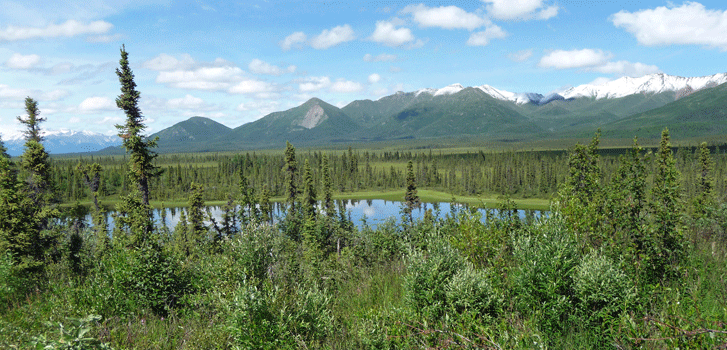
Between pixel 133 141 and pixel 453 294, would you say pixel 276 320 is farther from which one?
pixel 133 141

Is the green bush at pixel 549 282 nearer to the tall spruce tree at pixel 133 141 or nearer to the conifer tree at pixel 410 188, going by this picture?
the tall spruce tree at pixel 133 141

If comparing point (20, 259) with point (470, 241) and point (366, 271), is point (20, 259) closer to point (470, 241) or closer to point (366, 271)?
point (366, 271)

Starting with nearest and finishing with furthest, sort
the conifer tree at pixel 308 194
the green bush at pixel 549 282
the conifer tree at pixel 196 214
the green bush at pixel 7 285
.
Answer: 1. the green bush at pixel 549 282
2. the green bush at pixel 7 285
3. the conifer tree at pixel 196 214
4. the conifer tree at pixel 308 194

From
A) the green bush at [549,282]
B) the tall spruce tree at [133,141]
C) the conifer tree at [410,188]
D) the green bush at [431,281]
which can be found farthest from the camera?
the conifer tree at [410,188]

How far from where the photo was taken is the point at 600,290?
8562 millimetres

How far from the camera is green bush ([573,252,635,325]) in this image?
8336 millimetres

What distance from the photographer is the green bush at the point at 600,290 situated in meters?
8.34

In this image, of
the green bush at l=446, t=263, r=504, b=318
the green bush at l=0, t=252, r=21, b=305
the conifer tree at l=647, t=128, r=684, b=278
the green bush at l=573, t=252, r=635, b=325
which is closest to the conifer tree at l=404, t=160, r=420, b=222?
the green bush at l=0, t=252, r=21, b=305

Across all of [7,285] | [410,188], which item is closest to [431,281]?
[7,285]

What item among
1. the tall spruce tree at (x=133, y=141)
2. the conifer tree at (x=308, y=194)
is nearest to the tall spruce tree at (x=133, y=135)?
the tall spruce tree at (x=133, y=141)

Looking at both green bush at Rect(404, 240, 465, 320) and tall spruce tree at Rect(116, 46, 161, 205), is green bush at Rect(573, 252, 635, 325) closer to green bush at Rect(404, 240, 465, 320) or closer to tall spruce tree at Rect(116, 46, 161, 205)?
green bush at Rect(404, 240, 465, 320)

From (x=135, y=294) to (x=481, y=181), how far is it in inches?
7302

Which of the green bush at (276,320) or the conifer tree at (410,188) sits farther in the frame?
the conifer tree at (410,188)

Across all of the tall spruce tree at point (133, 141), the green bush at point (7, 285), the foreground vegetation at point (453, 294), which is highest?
the tall spruce tree at point (133, 141)
